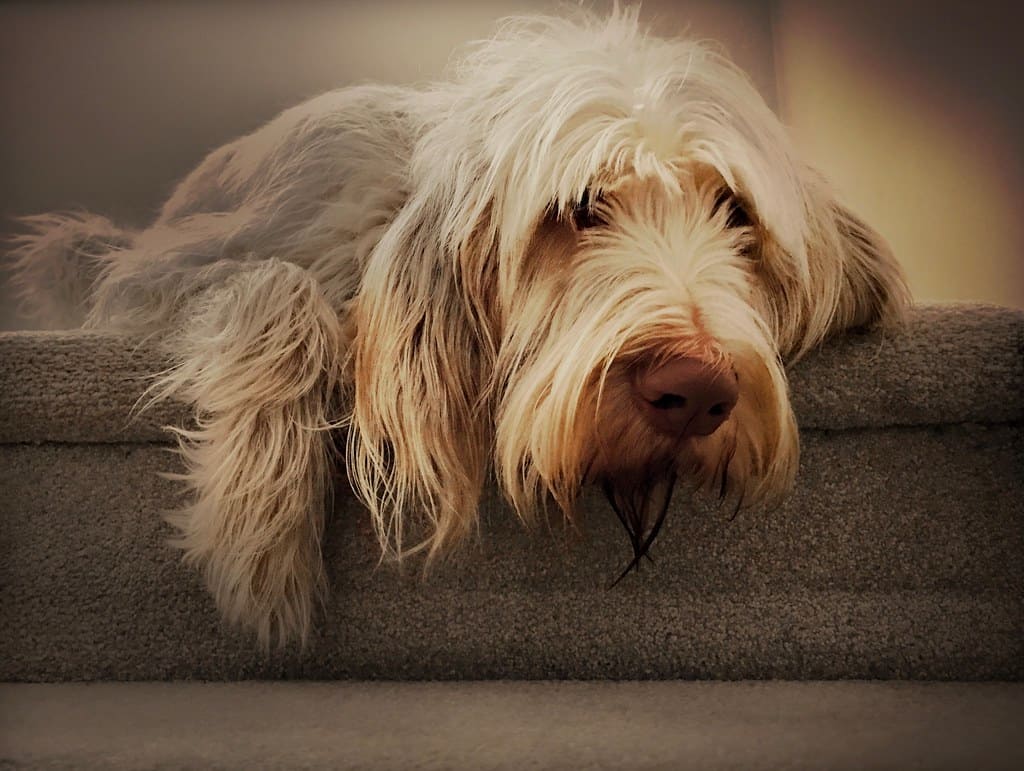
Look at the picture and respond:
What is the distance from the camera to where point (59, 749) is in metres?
0.71

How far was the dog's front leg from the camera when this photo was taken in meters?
0.85

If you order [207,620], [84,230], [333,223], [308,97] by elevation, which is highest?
[308,97]

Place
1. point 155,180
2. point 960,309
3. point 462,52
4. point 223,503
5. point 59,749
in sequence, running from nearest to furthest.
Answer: point 59,749, point 223,503, point 960,309, point 462,52, point 155,180

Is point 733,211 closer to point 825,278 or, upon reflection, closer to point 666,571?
point 825,278

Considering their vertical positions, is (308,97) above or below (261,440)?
above

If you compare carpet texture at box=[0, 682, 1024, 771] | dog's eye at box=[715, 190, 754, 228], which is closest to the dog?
dog's eye at box=[715, 190, 754, 228]

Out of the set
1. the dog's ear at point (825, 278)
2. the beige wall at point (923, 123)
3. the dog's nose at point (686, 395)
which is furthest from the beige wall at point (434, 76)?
the dog's nose at point (686, 395)

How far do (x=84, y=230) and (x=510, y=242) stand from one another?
761mm

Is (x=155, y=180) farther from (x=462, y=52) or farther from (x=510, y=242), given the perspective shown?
(x=510, y=242)

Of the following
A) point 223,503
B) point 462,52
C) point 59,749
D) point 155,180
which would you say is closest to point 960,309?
point 462,52

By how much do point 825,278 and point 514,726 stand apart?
54 cm

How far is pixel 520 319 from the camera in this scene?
2.85ft

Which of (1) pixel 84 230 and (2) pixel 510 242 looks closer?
(2) pixel 510 242

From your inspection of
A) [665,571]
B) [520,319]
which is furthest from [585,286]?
[665,571]
